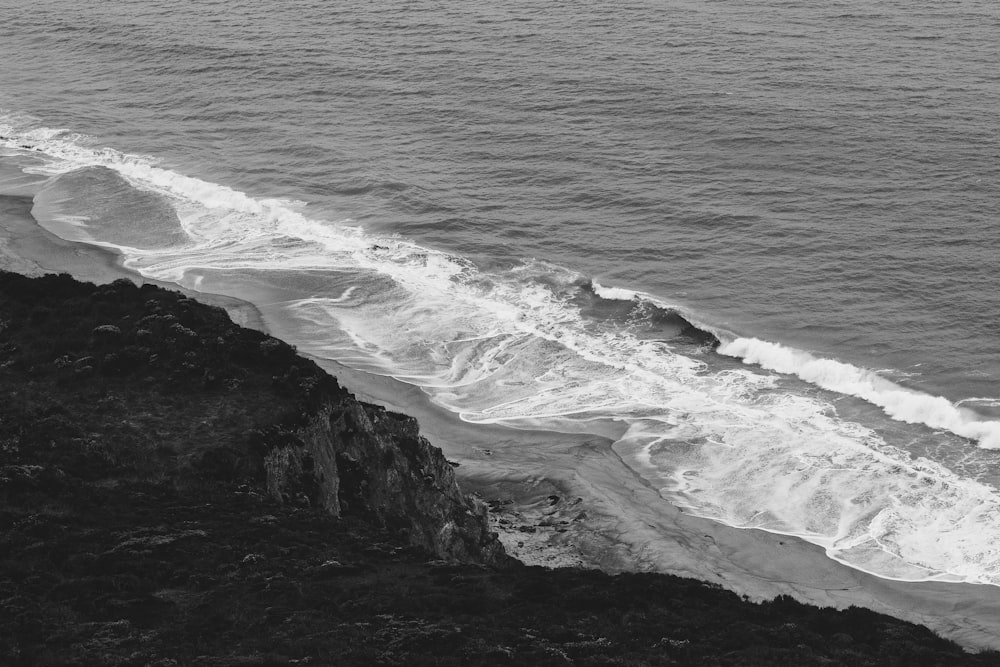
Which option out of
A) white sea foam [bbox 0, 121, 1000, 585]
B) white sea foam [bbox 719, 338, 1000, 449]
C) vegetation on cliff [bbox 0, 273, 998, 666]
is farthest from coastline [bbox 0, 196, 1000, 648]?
white sea foam [bbox 719, 338, 1000, 449]

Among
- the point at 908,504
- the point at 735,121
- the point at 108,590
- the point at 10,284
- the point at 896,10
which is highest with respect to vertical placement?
the point at 896,10

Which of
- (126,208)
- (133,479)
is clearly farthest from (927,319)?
(126,208)

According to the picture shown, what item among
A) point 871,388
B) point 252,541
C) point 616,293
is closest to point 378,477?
point 252,541

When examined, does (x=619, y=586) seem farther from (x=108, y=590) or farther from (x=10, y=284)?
(x=10, y=284)

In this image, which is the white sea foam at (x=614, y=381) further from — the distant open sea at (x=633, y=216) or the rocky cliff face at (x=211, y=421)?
the rocky cliff face at (x=211, y=421)

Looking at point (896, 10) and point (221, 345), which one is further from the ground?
point (896, 10)

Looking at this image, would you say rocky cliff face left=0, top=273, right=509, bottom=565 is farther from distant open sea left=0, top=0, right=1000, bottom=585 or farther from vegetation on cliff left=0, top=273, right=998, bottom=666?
distant open sea left=0, top=0, right=1000, bottom=585
